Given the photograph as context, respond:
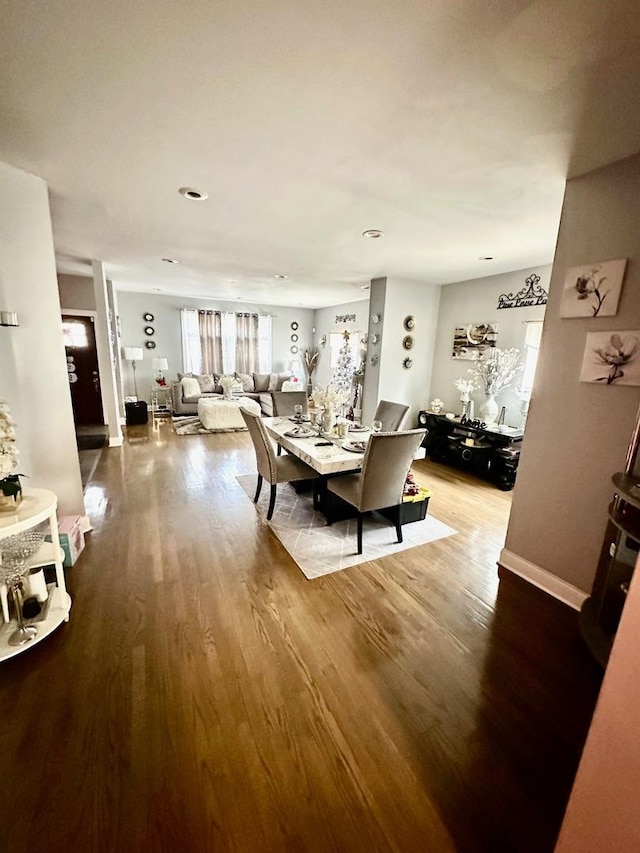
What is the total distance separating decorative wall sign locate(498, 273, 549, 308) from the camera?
3.77 m

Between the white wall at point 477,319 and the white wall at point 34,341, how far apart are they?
454 cm

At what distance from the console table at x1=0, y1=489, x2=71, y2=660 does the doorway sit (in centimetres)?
417

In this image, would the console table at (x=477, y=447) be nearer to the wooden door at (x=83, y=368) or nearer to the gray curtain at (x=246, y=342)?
the gray curtain at (x=246, y=342)

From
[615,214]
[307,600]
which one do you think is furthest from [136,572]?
[615,214]

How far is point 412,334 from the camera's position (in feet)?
16.1

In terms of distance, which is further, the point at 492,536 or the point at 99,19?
the point at 492,536

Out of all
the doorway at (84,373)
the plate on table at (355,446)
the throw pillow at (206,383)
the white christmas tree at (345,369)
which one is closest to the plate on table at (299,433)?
the plate on table at (355,446)

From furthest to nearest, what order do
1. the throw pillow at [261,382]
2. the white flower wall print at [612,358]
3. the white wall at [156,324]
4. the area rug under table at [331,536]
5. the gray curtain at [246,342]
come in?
the gray curtain at [246,342], the throw pillow at [261,382], the white wall at [156,324], the area rug under table at [331,536], the white flower wall print at [612,358]

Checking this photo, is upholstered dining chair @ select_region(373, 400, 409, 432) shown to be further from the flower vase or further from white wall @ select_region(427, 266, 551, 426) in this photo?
white wall @ select_region(427, 266, 551, 426)

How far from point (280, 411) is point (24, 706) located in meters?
3.25

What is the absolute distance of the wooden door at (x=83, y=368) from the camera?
5777 millimetres

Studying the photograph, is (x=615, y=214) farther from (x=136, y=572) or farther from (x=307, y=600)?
(x=136, y=572)

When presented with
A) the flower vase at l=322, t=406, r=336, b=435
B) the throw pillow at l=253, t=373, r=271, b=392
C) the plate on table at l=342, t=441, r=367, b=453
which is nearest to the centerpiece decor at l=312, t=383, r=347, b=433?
the flower vase at l=322, t=406, r=336, b=435

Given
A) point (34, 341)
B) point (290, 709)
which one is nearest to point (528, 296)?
point (290, 709)
